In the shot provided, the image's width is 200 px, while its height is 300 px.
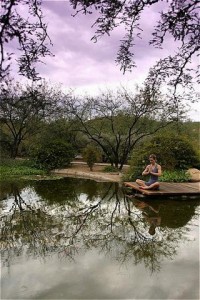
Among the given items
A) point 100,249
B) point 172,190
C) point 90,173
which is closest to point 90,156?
point 90,173

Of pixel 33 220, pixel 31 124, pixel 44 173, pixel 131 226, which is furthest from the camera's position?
pixel 31 124

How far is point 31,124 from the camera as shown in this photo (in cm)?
2575

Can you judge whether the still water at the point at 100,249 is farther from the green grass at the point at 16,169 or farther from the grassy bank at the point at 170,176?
the green grass at the point at 16,169

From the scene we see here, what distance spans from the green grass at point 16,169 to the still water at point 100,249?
8270 millimetres

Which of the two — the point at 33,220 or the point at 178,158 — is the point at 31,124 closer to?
the point at 178,158

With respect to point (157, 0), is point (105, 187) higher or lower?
lower

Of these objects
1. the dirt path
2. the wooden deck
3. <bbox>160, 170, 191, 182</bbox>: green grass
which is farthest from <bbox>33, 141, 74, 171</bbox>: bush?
the wooden deck

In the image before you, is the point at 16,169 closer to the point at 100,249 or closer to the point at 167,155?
the point at 167,155

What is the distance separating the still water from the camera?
15.3ft

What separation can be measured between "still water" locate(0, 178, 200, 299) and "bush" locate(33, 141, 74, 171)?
34.3 feet

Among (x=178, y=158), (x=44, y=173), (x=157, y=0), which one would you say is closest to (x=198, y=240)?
(x=157, y=0)

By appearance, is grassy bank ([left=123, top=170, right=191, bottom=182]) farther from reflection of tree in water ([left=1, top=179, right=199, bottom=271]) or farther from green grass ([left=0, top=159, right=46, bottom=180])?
green grass ([left=0, top=159, right=46, bottom=180])

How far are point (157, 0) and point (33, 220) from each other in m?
6.17

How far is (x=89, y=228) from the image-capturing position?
25.6 ft
